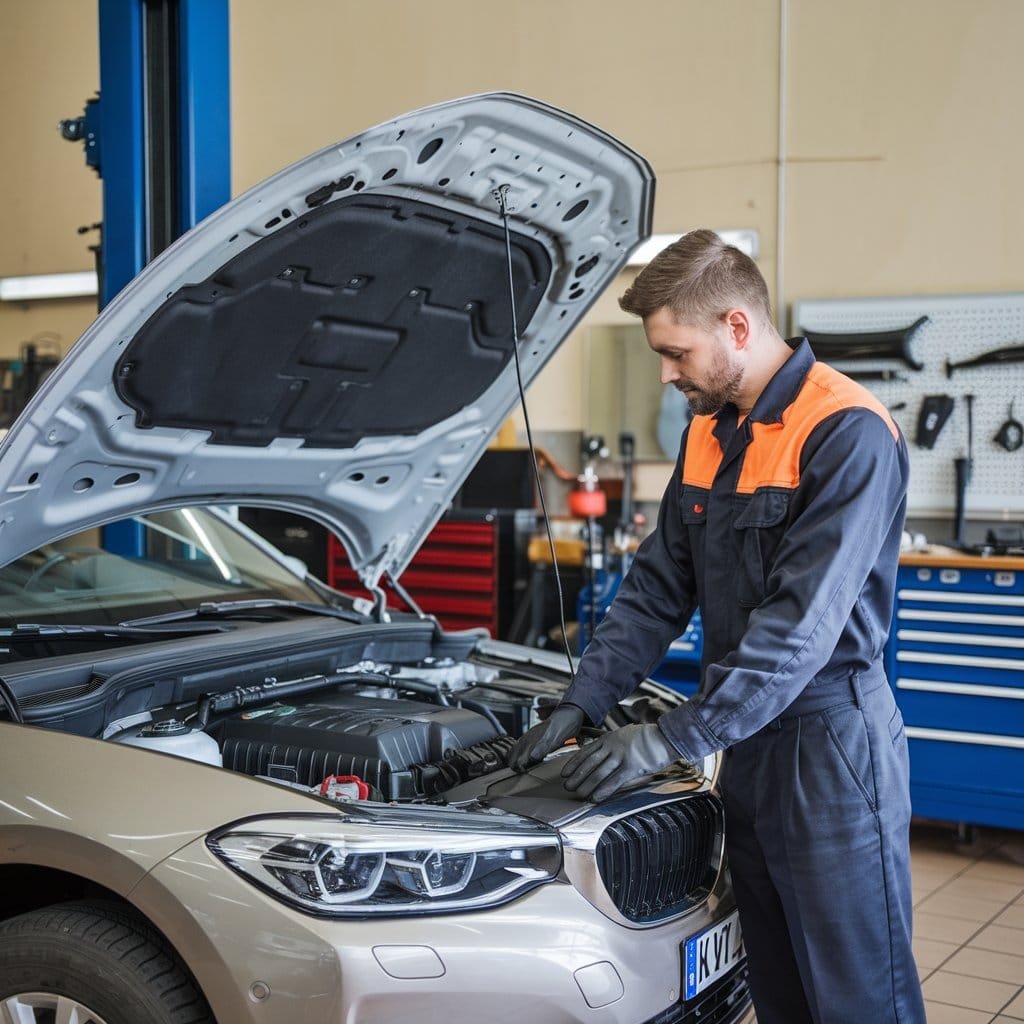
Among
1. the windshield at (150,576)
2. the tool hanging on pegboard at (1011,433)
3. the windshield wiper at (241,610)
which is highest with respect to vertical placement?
the tool hanging on pegboard at (1011,433)

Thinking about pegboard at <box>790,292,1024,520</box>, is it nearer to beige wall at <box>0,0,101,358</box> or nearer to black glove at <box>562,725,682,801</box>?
black glove at <box>562,725,682,801</box>

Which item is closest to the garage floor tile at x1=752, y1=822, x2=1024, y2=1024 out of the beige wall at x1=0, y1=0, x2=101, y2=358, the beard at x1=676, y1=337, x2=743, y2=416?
the beard at x1=676, y1=337, x2=743, y2=416

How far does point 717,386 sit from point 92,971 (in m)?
1.09

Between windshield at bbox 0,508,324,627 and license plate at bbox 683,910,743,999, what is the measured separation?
3.59ft

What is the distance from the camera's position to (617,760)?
1459 millimetres

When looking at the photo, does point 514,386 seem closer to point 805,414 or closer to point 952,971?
point 805,414

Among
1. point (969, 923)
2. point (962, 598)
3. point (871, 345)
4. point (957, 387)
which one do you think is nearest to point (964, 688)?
point (962, 598)

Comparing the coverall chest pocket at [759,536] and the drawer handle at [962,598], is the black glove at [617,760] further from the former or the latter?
the drawer handle at [962,598]

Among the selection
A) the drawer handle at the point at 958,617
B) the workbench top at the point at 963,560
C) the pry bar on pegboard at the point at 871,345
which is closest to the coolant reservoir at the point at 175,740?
the workbench top at the point at 963,560

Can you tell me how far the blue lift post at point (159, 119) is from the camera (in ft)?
9.32

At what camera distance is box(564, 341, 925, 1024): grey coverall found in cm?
142

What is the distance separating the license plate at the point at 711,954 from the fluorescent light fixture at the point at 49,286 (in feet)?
17.3

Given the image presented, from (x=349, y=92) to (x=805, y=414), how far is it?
4.57 metres

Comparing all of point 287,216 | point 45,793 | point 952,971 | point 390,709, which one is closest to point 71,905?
point 45,793
